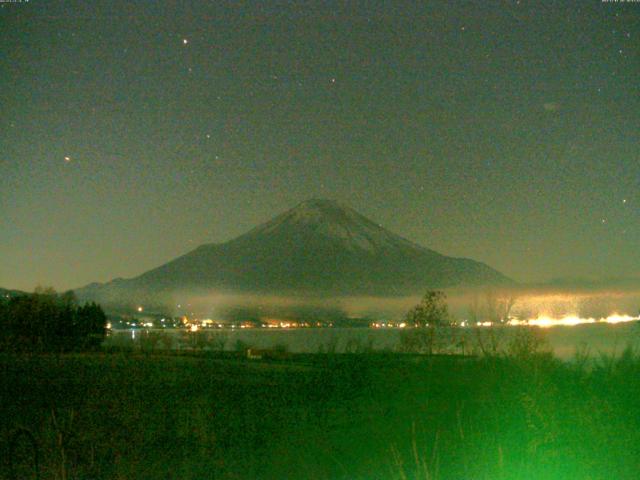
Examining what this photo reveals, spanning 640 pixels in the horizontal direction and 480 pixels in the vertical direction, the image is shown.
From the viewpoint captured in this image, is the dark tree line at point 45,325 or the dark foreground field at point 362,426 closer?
the dark foreground field at point 362,426

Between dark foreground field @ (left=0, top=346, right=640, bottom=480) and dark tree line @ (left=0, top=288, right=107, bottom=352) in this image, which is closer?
dark foreground field @ (left=0, top=346, right=640, bottom=480)

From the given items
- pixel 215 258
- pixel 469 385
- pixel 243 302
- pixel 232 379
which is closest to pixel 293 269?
pixel 243 302

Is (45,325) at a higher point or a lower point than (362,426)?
higher

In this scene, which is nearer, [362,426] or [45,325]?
[362,426]

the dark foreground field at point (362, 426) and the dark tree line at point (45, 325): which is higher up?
the dark tree line at point (45, 325)

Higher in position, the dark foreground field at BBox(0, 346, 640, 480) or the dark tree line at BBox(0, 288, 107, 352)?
the dark tree line at BBox(0, 288, 107, 352)
